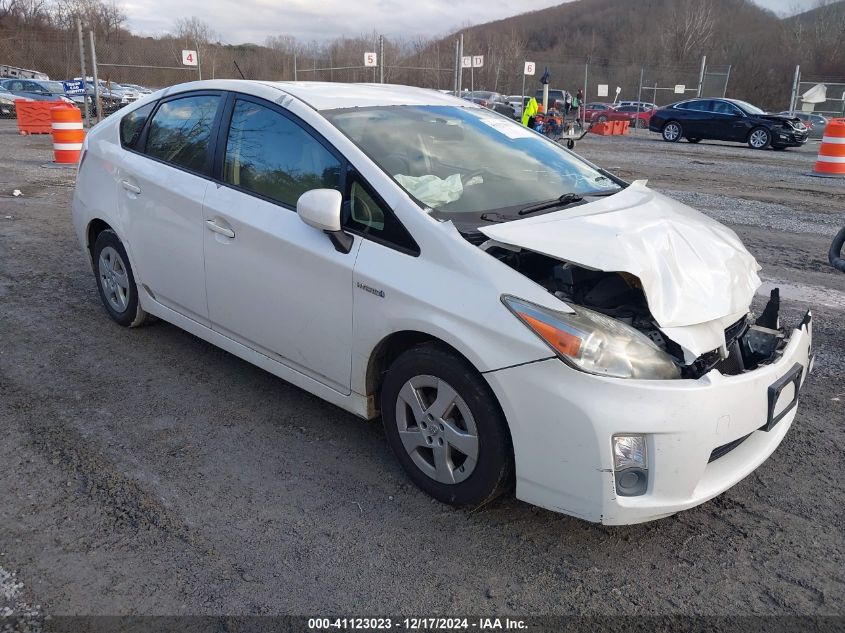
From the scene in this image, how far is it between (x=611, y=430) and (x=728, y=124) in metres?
22.5

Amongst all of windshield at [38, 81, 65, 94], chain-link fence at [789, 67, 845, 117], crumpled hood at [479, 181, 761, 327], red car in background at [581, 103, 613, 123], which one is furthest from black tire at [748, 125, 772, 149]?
windshield at [38, 81, 65, 94]

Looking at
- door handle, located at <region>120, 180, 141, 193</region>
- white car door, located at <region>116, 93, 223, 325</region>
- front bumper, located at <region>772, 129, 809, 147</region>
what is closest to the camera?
white car door, located at <region>116, 93, 223, 325</region>

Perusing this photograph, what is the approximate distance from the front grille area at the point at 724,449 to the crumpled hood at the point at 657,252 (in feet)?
1.59

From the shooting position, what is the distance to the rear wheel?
23547 mm

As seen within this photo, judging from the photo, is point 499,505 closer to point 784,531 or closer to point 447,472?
point 447,472

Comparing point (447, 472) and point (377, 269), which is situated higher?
point (377, 269)

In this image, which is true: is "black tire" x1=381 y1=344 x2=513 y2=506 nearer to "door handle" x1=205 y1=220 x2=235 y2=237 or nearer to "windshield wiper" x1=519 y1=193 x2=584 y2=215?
"windshield wiper" x1=519 y1=193 x2=584 y2=215

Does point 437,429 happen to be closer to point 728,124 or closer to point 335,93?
point 335,93

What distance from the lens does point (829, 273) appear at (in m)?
6.64

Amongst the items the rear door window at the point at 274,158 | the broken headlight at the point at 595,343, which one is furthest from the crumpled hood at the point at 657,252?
the rear door window at the point at 274,158

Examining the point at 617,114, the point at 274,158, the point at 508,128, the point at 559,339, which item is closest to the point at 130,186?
the point at 274,158

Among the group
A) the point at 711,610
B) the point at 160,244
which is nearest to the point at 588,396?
the point at 711,610

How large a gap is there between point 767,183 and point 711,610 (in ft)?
41.0

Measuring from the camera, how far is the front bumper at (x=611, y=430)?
8.02 feet
